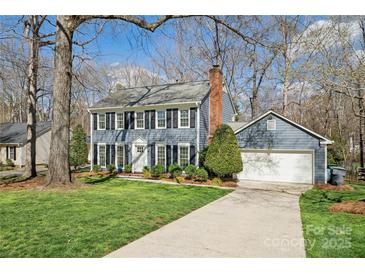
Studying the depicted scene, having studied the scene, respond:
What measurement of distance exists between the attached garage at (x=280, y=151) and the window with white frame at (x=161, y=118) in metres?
5.03

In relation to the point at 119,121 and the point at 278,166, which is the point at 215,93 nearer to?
the point at 278,166

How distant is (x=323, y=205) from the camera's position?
9.37 m

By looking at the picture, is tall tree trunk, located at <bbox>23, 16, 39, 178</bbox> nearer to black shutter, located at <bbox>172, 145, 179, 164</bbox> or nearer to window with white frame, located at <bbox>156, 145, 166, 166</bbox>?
window with white frame, located at <bbox>156, 145, 166, 166</bbox>

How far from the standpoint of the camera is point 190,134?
Result: 16.6 metres

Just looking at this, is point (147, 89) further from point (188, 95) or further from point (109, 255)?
point (109, 255)

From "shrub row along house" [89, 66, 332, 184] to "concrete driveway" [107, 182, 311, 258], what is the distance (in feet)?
17.6

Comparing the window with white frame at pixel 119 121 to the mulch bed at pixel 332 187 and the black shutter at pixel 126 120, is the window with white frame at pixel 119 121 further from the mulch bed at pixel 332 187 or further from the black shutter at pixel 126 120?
the mulch bed at pixel 332 187

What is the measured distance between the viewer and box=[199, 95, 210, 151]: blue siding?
54.4 feet

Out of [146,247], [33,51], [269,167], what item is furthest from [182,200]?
[33,51]

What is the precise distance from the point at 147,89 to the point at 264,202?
46.8ft

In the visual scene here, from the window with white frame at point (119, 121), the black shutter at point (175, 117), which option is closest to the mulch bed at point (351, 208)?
the black shutter at point (175, 117)

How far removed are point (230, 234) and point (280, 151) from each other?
9.99 metres

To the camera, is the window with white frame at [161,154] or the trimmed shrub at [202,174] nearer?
the trimmed shrub at [202,174]

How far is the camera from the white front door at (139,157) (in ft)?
59.8
